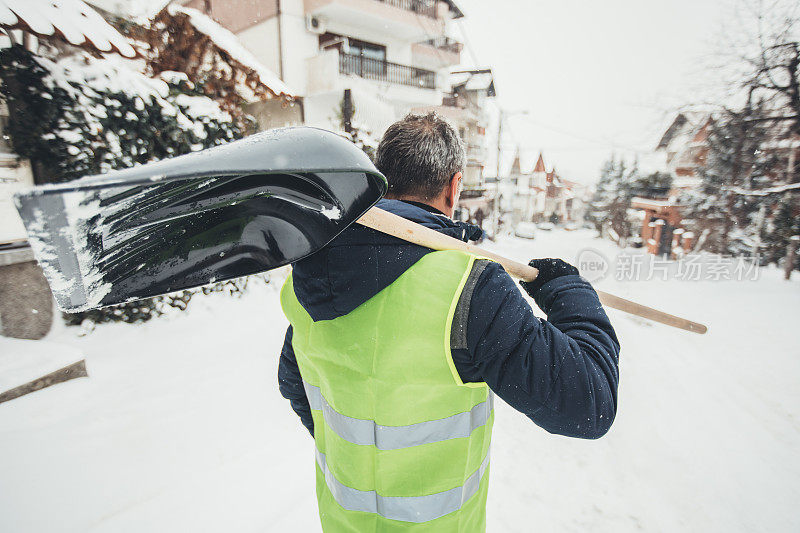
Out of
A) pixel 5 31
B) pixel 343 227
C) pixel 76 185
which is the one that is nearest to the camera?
pixel 76 185

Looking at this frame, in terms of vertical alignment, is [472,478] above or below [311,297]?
below

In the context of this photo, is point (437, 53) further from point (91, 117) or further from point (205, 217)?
point (205, 217)

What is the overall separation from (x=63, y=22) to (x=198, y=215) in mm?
4270

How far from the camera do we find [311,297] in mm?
896

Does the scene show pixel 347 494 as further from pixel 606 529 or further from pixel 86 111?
pixel 86 111

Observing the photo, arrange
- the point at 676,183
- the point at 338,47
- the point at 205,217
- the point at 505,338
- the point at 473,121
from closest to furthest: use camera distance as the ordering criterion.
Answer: the point at 505,338 < the point at 205,217 < the point at 338,47 < the point at 676,183 < the point at 473,121

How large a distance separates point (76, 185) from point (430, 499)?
108 cm

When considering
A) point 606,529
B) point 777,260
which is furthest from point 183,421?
point 777,260

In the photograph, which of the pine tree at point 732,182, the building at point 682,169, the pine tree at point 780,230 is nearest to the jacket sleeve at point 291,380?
the building at point 682,169

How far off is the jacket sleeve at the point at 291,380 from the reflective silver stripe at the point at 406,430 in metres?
0.45

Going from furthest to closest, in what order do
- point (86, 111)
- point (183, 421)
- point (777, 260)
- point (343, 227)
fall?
point (777, 260)
point (86, 111)
point (183, 421)
point (343, 227)

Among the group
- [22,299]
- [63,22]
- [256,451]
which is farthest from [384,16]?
[256,451]

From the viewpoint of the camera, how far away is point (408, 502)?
3.22 feet

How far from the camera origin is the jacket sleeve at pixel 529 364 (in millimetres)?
802
